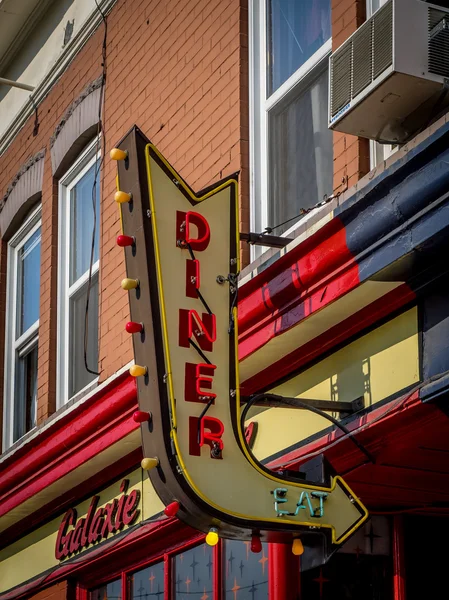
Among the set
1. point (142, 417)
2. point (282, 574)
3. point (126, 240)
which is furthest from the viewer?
point (282, 574)

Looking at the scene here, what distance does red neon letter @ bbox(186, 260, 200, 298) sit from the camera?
654cm

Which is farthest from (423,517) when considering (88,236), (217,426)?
(88,236)

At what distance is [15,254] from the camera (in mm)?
12820

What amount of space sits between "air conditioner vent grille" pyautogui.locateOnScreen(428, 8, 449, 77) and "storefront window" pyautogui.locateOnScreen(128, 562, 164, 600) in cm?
438

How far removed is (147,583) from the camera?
9258 millimetres

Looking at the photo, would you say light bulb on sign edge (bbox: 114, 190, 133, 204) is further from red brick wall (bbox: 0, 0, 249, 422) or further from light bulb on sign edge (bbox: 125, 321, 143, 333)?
red brick wall (bbox: 0, 0, 249, 422)

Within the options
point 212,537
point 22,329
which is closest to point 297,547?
point 212,537

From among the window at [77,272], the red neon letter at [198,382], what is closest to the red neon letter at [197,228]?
the red neon letter at [198,382]

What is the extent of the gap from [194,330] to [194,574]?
2703mm

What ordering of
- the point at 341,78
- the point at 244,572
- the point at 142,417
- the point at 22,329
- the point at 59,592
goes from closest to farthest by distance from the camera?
the point at 142,417
the point at 341,78
the point at 244,572
the point at 59,592
the point at 22,329

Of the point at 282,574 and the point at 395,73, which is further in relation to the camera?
the point at 282,574

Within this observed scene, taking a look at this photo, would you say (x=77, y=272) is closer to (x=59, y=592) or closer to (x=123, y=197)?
(x=59, y=592)

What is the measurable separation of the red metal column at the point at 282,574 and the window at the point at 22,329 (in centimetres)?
493

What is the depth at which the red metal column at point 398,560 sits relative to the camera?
23.9 feet
